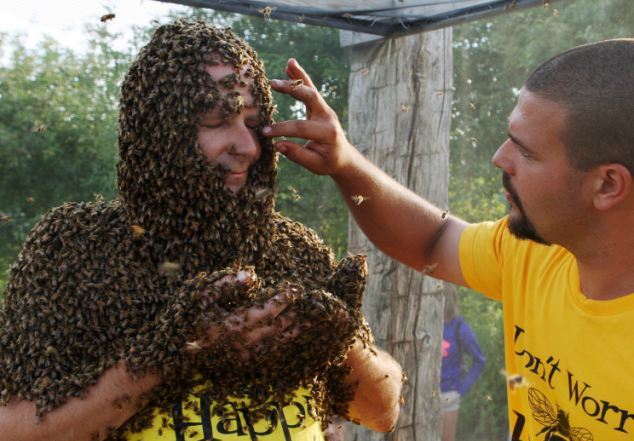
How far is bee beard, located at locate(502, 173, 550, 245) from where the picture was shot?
3109mm

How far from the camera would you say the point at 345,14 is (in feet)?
13.4

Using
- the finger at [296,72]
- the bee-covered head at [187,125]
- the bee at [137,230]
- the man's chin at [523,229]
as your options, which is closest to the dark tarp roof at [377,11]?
the finger at [296,72]

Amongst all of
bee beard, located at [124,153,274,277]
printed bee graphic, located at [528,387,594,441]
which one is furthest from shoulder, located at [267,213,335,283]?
printed bee graphic, located at [528,387,594,441]

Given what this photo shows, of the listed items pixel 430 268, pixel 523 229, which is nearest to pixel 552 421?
pixel 523 229

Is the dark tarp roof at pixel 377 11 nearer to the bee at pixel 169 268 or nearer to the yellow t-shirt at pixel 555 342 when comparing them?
the yellow t-shirt at pixel 555 342

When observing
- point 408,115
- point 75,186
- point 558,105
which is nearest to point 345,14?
point 408,115

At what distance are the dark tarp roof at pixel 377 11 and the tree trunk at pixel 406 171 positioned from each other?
0.87ft

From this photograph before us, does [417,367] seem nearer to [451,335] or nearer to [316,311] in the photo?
[316,311]

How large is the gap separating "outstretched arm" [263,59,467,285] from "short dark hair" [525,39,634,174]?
0.87m

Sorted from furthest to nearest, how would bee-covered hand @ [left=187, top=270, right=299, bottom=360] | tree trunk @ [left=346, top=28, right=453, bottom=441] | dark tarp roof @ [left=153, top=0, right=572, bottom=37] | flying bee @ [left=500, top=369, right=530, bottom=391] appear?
tree trunk @ [left=346, top=28, right=453, bottom=441]
dark tarp roof @ [left=153, top=0, right=572, bottom=37]
flying bee @ [left=500, top=369, right=530, bottom=391]
bee-covered hand @ [left=187, top=270, right=299, bottom=360]

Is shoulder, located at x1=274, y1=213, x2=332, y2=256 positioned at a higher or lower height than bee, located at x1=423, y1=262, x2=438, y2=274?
higher

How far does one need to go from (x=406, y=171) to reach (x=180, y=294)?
102 inches

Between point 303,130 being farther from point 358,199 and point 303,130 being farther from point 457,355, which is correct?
point 457,355

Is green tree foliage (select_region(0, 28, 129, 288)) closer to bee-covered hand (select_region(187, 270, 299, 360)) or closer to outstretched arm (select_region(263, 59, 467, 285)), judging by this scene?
outstretched arm (select_region(263, 59, 467, 285))
